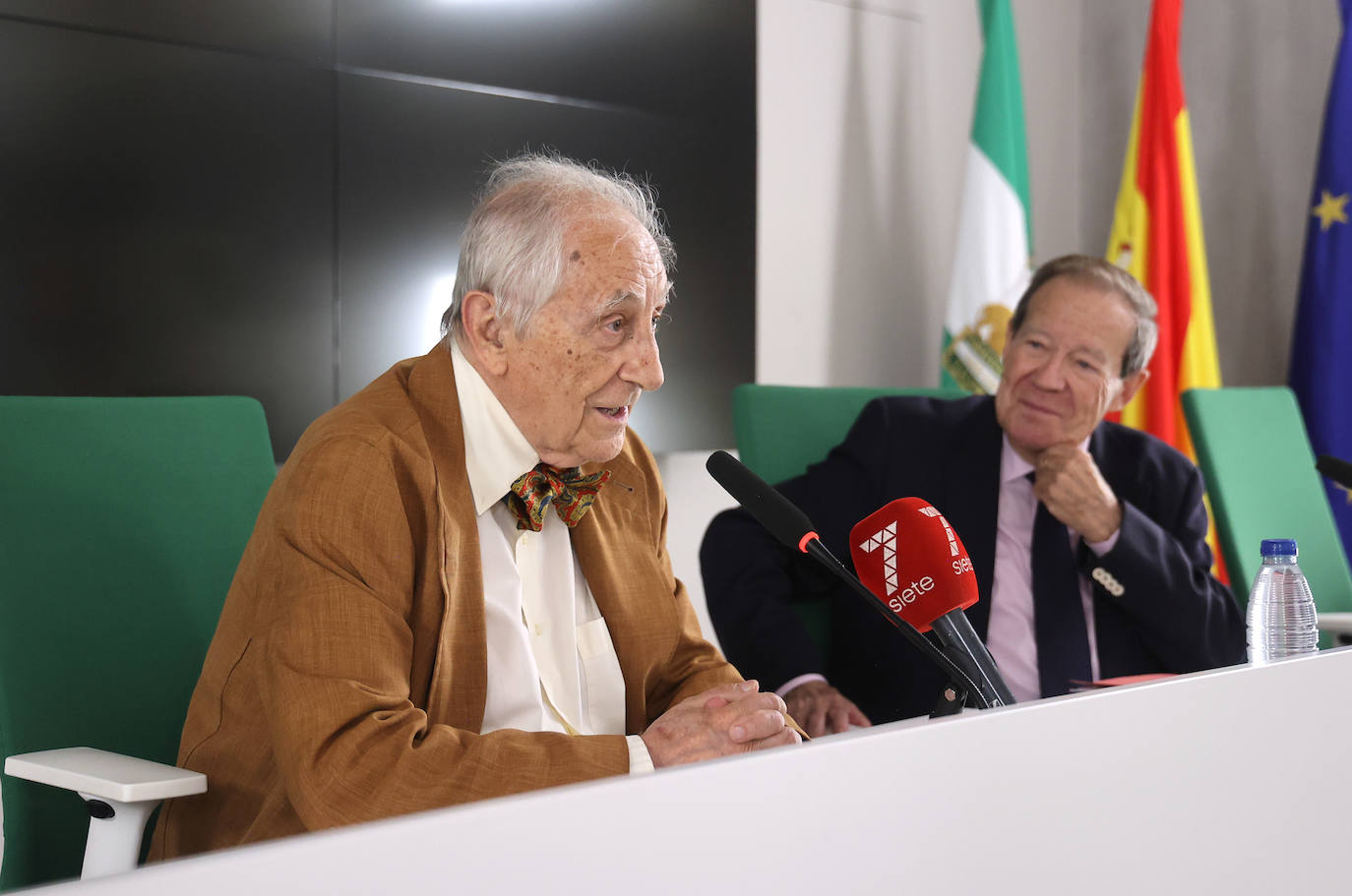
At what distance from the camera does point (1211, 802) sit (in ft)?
2.34

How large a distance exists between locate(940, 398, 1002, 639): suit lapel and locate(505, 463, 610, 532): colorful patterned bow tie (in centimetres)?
70

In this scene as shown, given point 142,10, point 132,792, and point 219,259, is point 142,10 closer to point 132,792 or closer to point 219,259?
point 219,259

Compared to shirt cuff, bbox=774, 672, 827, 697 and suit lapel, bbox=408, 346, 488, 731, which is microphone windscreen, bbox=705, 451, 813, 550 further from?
shirt cuff, bbox=774, 672, 827, 697

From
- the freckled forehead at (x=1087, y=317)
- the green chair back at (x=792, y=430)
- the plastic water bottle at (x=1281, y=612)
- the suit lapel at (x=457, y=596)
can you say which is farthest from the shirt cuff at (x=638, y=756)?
the freckled forehead at (x=1087, y=317)

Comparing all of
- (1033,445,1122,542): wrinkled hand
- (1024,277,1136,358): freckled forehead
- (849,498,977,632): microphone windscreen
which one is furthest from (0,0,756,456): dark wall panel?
(849,498,977,632): microphone windscreen

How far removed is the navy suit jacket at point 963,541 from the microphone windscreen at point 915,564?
0.61m

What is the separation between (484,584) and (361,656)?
236 millimetres

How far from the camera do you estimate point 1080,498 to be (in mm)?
1749

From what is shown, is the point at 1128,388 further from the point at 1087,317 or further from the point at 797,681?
the point at 797,681

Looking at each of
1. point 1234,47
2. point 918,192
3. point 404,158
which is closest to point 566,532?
point 404,158

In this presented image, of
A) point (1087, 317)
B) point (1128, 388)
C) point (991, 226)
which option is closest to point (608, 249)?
point (1087, 317)

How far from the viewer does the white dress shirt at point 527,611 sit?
1221mm

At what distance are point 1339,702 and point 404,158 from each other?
2.16 meters

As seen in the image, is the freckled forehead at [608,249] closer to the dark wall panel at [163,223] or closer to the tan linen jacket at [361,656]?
the tan linen jacket at [361,656]
